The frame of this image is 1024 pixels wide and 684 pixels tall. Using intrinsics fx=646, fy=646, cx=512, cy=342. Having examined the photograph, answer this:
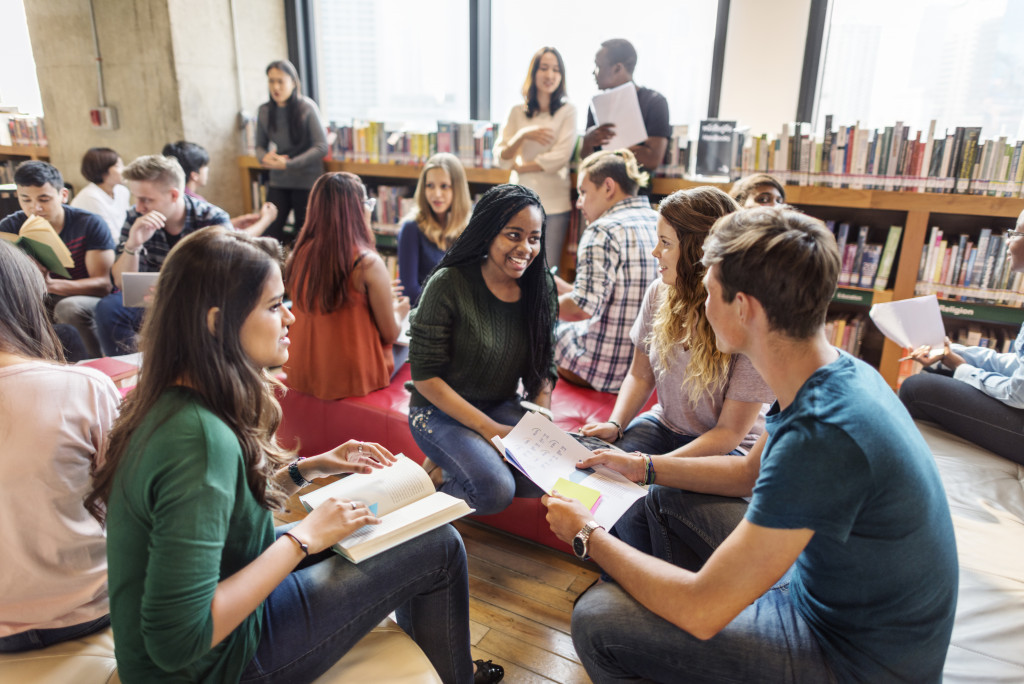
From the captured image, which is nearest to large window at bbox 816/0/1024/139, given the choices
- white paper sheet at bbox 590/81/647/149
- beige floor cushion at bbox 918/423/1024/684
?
white paper sheet at bbox 590/81/647/149

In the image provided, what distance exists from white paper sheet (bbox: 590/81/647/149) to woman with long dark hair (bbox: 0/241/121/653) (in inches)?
116

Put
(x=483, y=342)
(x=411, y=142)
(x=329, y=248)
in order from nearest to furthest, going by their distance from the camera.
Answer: (x=483, y=342) → (x=329, y=248) → (x=411, y=142)

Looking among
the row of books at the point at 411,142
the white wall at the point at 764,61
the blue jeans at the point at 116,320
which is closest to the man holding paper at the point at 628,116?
the white wall at the point at 764,61

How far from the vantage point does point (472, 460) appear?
1.94m

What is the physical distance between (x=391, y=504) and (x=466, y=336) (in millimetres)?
776

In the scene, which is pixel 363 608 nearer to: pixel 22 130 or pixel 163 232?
pixel 163 232

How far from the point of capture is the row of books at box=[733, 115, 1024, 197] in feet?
9.79

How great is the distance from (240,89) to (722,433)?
495 centimetres

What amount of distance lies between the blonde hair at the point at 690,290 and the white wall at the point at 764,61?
2545 millimetres

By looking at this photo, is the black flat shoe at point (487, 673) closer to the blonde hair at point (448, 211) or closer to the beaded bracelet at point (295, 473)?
the beaded bracelet at point (295, 473)

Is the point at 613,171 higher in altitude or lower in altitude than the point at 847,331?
higher

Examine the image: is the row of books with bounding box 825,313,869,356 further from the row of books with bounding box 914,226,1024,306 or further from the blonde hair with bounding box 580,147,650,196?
the blonde hair with bounding box 580,147,650,196

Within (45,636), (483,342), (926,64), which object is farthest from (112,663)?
(926,64)

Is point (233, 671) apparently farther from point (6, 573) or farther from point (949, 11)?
point (949, 11)
